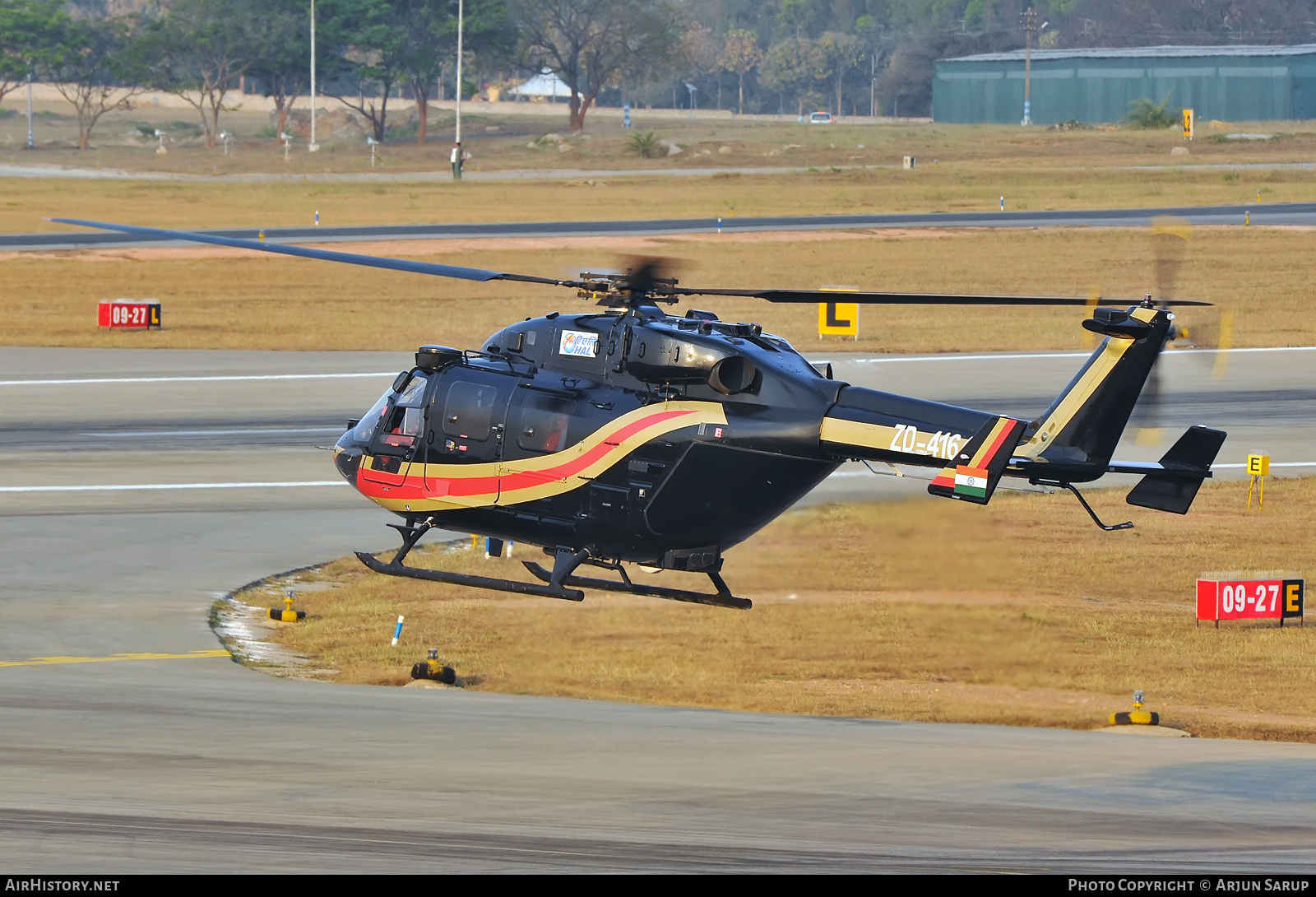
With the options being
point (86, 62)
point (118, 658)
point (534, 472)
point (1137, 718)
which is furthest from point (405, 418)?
point (86, 62)

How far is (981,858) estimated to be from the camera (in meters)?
11.9

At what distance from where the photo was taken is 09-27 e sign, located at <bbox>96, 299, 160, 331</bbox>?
50938mm

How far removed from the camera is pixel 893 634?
76.3 ft

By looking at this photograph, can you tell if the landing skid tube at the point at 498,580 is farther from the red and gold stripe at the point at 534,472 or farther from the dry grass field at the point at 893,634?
the dry grass field at the point at 893,634

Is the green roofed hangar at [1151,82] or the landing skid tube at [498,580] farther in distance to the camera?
the green roofed hangar at [1151,82]

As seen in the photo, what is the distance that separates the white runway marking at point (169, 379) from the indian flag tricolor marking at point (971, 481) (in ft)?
94.1

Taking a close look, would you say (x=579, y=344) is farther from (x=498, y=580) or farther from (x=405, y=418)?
(x=498, y=580)

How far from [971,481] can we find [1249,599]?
29.6ft

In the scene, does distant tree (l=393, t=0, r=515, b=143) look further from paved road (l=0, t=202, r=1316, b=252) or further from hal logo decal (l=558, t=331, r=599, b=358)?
hal logo decal (l=558, t=331, r=599, b=358)

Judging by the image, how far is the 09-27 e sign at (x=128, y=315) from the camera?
50938 millimetres

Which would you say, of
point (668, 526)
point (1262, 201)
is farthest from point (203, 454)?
point (1262, 201)

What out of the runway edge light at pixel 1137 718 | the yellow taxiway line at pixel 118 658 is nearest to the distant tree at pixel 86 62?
the yellow taxiway line at pixel 118 658

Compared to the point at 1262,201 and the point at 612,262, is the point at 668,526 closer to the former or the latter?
the point at 612,262

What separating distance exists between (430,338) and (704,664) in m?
29.1
